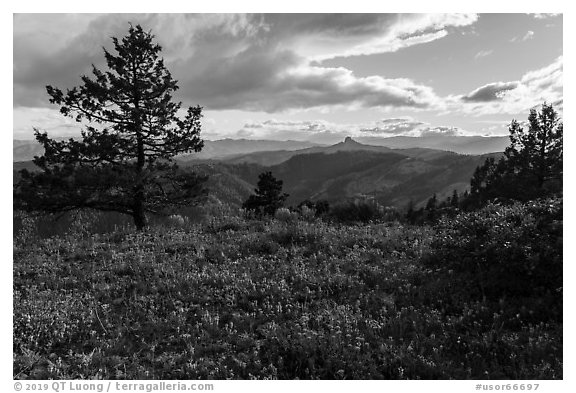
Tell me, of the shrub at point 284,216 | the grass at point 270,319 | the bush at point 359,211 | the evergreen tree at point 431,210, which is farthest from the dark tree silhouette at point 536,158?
the grass at point 270,319

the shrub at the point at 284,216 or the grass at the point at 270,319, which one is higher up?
the shrub at the point at 284,216

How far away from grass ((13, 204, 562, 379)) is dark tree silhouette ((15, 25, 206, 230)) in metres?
10.8

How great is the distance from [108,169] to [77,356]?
50.8ft

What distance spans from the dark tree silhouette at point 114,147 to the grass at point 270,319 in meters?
10.8

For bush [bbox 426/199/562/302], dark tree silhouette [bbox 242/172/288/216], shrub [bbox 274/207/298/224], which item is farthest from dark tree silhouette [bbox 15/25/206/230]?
dark tree silhouette [bbox 242/172/288/216]

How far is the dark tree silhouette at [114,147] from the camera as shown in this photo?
19.2 meters

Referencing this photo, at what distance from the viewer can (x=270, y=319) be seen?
630 centimetres

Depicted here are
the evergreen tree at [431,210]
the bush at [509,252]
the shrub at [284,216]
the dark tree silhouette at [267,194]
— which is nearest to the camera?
the bush at [509,252]

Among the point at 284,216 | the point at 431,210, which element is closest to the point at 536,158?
the point at 431,210

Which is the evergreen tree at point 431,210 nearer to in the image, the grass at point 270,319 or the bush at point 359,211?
the bush at point 359,211

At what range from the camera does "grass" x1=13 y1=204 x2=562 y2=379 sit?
16.8 ft
